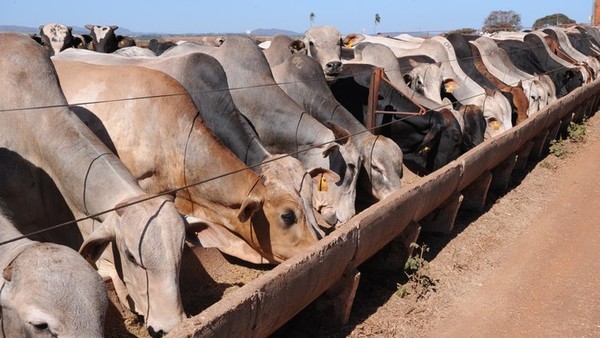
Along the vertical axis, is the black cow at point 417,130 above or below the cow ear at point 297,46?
below

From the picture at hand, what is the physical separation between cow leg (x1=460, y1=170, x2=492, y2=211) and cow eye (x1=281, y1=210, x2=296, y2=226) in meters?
3.37

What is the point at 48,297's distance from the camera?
3.15 meters

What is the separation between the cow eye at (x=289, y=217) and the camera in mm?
5566

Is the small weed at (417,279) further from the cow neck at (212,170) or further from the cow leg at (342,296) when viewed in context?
the cow neck at (212,170)

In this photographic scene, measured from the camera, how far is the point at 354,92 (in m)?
9.77

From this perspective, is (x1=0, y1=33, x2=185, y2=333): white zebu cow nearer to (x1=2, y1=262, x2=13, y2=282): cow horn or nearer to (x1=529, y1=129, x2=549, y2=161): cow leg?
(x1=2, y1=262, x2=13, y2=282): cow horn

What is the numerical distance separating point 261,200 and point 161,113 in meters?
1.24

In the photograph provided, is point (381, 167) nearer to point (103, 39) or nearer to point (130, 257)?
point (130, 257)

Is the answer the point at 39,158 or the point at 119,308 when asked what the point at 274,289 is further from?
the point at 39,158

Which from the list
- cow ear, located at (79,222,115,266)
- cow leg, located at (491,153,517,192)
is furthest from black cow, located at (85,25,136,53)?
cow ear, located at (79,222,115,266)

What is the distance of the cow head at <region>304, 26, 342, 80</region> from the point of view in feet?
34.9

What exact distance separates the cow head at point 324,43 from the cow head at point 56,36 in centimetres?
503

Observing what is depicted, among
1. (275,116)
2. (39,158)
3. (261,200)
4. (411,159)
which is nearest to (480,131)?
(411,159)

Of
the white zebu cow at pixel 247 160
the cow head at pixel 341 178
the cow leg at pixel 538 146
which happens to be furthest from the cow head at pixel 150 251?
the cow leg at pixel 538 146
